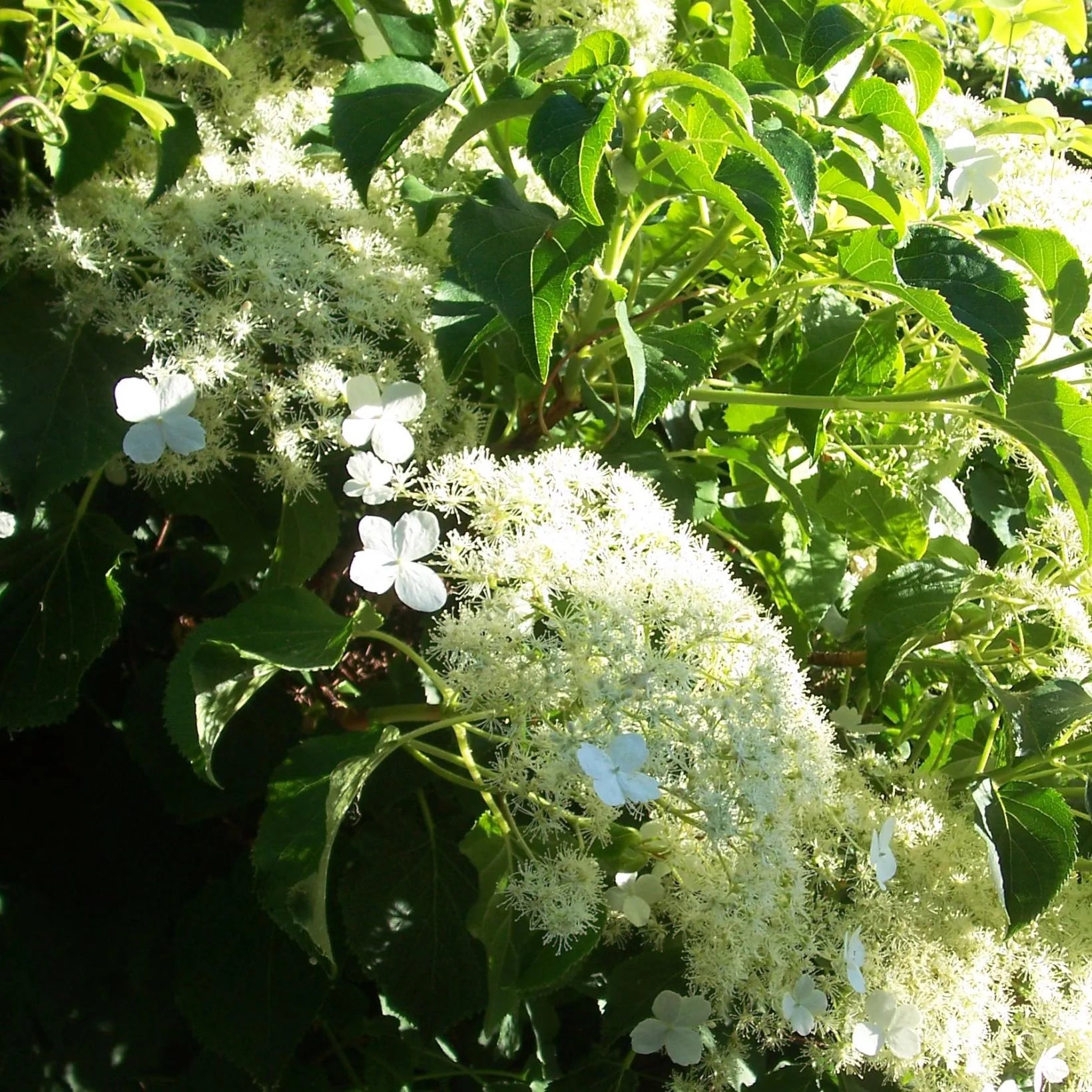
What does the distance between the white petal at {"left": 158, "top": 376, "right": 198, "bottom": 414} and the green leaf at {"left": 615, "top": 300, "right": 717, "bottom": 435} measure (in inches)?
10.8

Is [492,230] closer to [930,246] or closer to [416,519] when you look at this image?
[416,519]

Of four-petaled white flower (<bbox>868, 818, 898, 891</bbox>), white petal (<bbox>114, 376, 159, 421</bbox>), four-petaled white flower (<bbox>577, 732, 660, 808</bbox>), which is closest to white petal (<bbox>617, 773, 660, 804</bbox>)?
four-petaled white flower (<bbox>577, 732, 660, 808</bbox>)

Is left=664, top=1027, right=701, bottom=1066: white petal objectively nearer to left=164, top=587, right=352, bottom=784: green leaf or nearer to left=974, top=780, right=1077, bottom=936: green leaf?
left=974, top=780, right=1077, bottom=936: green leaf

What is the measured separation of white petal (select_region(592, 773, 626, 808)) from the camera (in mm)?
563

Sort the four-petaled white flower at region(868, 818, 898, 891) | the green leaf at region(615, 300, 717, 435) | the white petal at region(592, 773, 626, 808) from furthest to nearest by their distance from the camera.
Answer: the four-petaled white flower at region(868, 818, 898, 891) < the green leaf at region(615, 300, 717, 435) < the white petal at region(592, 773, 626, 808)

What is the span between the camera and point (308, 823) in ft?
2.29

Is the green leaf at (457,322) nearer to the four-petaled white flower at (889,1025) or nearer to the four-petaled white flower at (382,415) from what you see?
the four-petaled white flower at (382,415)

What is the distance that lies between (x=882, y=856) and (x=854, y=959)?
2.8 inches

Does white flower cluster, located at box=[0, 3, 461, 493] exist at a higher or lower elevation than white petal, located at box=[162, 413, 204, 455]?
higher

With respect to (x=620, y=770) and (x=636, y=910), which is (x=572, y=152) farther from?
(x=636, y=910)

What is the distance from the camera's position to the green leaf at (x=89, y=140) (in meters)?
0.78

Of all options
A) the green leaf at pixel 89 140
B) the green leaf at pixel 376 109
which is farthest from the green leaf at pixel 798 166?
the green leaf at pixel 89 140

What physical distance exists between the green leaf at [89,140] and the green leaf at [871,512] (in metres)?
0.62

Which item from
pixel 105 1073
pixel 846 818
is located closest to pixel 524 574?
pixel 846 818
